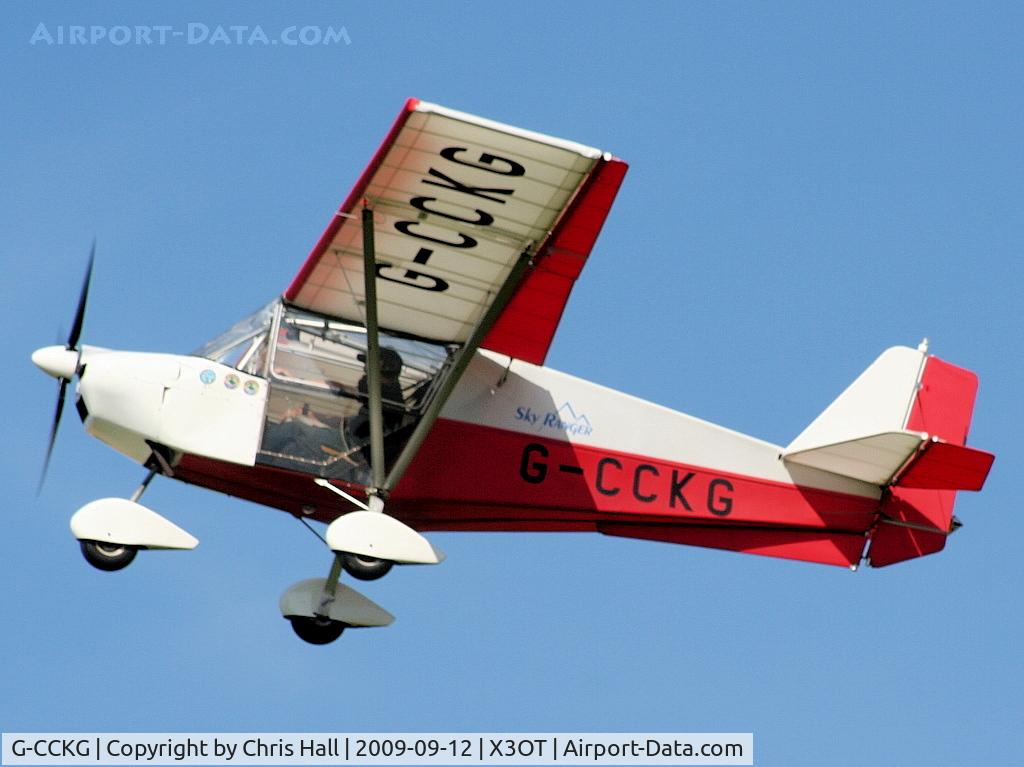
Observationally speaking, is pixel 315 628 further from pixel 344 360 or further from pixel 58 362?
pixel 58 362

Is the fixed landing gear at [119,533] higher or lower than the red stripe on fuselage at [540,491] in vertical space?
lower

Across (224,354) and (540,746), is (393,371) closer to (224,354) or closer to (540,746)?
(224,354)

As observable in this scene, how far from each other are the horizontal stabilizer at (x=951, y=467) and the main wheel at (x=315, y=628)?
15.2 ft

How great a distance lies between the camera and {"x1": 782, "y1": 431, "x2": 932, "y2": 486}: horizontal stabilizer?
48.9 ft

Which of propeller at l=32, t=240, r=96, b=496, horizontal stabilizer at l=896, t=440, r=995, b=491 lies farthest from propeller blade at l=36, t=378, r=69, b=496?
horizontal stabilizer at l=896, t=440, r=995, b=491

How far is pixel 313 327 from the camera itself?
13805mm

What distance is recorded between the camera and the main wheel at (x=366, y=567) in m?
13.2

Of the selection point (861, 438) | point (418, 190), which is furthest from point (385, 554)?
point (861, 438)

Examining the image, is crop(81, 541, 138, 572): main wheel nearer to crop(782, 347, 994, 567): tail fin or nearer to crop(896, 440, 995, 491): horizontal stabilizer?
crop(782, 347, 994, 567): tail fin

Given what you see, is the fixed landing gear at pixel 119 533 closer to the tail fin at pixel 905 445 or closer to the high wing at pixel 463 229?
the high wing at pixel 463 229

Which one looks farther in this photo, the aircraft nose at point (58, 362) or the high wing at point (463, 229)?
the aircraft nose at point (58, 362)

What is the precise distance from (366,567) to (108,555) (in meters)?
1.76

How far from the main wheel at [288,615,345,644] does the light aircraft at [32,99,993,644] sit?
2 cm

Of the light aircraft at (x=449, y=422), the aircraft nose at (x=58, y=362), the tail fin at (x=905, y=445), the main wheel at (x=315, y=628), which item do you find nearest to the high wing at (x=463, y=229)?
the light aircraft at (x=449, y=422)
